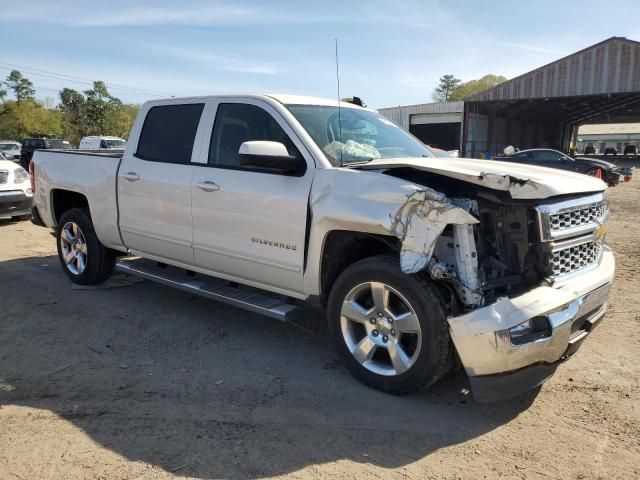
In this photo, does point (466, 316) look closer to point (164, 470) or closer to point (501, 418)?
point (501, 418)

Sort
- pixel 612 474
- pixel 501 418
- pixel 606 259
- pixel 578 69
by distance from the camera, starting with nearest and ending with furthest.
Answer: pixel 612 474 < pixel 501 418 < pixel 606 259 < pixel 578 69

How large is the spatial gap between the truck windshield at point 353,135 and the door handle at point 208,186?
878 mm

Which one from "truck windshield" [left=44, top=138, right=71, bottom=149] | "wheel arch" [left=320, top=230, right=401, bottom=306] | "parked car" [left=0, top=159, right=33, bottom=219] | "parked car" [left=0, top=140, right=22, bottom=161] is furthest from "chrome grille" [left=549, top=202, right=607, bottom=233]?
"parked car" [left=0, top=140, right=22, bottom=161]

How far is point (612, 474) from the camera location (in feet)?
9.05

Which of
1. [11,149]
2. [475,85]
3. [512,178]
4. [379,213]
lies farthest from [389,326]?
[475,85]

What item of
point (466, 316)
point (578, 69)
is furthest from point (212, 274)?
point (578, 69)

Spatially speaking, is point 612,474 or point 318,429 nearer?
point 612,474

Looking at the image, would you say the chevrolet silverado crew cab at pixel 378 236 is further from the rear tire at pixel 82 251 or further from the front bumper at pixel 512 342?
the rear tire at pixel 82 251

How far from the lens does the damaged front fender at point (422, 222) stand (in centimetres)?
313

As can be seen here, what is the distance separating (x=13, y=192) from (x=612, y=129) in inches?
3708

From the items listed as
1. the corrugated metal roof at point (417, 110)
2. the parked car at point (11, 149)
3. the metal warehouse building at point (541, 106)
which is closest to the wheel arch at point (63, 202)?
the metal warehouse building at point (541, 106)

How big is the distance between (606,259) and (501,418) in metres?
1.52

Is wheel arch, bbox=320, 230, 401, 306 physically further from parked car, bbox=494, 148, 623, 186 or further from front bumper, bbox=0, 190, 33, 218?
parked car, bbox=494, 148, 623, 186

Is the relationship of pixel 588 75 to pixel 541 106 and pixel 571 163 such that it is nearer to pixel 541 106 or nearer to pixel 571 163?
pixel 541 106
